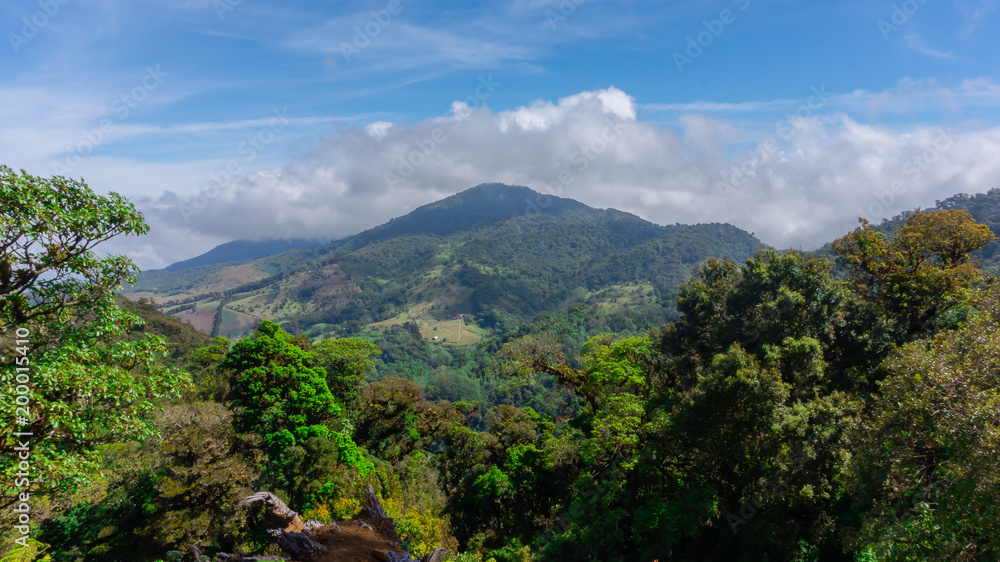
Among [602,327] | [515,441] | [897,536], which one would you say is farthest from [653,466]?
[602,327]

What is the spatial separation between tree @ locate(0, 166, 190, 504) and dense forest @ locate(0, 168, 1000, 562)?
0.04 m

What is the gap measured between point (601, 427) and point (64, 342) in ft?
48.3

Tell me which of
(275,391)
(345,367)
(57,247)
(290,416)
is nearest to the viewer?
(57,247)

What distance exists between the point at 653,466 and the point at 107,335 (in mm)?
16137

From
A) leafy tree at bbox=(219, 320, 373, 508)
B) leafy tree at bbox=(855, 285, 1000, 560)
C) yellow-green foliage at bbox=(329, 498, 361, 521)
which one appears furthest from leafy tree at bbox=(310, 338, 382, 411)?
leafy tree at bbox=(855, 285, 1000, 560)

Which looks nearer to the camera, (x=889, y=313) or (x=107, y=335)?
(x=107, y=335)

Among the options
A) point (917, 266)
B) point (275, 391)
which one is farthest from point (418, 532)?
point (917, 266)

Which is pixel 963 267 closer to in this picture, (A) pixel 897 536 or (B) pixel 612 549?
(A) pixel 897 536

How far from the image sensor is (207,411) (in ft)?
65.7

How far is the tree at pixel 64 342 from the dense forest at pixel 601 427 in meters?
0.04

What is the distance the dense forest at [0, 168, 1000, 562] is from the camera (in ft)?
23.0

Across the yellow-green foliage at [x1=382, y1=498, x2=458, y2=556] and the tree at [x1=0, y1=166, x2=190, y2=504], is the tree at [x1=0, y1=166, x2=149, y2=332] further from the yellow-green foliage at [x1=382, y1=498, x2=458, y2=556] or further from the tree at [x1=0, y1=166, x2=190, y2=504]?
the yellow-green foliage at [x1=382, y1=498, x2=458, y2=556]

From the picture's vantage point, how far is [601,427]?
16047 millimetres

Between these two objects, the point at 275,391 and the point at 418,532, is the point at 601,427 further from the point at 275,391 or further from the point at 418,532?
the point at 275,391
